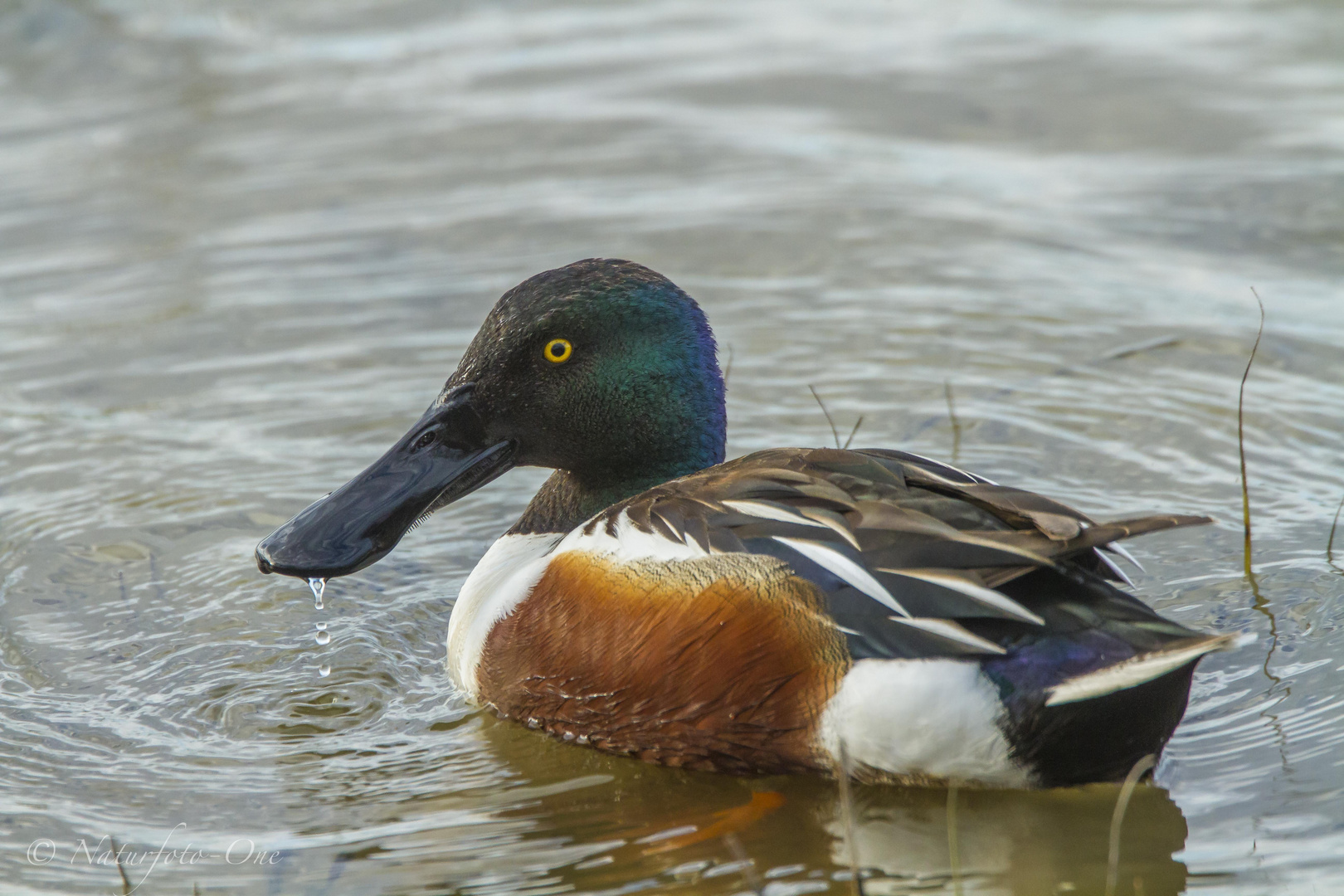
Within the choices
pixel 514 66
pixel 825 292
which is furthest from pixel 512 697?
pixel 514 66

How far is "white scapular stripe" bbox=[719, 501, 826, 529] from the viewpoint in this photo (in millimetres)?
3782

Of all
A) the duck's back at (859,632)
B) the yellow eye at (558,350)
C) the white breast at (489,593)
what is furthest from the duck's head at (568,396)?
the duck's back at (859,632)

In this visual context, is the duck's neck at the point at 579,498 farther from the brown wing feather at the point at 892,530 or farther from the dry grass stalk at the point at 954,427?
the dry grass stalk at the point at 954,427

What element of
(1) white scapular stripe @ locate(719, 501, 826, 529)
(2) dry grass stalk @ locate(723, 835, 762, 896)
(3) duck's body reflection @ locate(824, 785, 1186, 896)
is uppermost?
(1) white scapular stripe @ locate(719, 501, 826, 529)

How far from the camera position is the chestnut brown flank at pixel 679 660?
371 centimetres

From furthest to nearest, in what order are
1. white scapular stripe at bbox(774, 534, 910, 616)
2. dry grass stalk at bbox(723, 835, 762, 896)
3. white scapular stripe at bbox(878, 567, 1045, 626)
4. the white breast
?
the white breast < white scapular stripe at bbox(774, 534, 910, 616) < white scapular stripe at bbox(878, 567, 1045, 626) < dry grass stalk at bbox(723, 835, 762, 896)

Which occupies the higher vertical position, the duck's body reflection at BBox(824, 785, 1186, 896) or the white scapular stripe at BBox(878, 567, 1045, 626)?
the white scapular stripe at BBox(878, 567, 1045, 626)

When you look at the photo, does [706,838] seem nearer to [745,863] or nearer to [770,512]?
[745,863]

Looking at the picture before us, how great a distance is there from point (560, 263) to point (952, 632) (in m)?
4.53

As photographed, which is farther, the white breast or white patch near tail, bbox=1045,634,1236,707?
the white breast

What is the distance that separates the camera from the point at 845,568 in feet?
11.9

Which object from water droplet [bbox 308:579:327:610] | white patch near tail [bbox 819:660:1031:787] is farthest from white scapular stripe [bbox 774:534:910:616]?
water droplet [bbox 308:579:327:610]

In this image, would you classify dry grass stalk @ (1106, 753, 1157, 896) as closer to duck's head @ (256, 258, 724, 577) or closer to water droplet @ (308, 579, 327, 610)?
duck's head @ (256, 258, 724, 577)

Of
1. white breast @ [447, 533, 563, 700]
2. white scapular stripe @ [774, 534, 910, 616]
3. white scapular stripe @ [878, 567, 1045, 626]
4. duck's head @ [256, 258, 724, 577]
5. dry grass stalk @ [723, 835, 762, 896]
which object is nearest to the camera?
dry grass stalk @ [723, 835, 762, 896]
